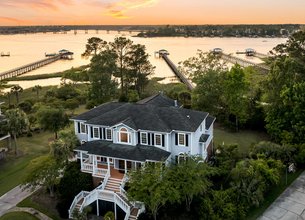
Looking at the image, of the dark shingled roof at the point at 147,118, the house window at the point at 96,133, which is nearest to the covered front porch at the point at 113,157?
the house window at the point at 96,133

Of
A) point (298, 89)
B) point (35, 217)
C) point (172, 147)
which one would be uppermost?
point (298, 89)

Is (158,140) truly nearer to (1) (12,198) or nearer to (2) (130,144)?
(2) (130,144)

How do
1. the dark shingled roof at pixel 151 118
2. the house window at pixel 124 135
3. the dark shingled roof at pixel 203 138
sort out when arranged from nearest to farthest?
the dark shingled roof at pixel 151 118 < the house window at pixel 124 135 < the dark shingled roof at pixel 203 138

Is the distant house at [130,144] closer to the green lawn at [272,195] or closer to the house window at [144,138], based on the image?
the house window at [144,138]

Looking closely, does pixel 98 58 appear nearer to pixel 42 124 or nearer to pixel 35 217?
pixel 42 124

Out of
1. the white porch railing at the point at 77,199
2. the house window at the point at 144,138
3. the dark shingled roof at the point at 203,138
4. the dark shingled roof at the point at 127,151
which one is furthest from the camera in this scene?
the dark shingled roof at the point at 203,138

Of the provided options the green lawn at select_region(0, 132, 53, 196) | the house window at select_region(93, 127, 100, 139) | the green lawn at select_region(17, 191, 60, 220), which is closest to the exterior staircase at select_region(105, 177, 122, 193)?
the green lawn at select_region(17, 191, 60, 220)

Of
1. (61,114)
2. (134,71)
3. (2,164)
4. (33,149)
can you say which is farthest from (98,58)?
(2,164)
